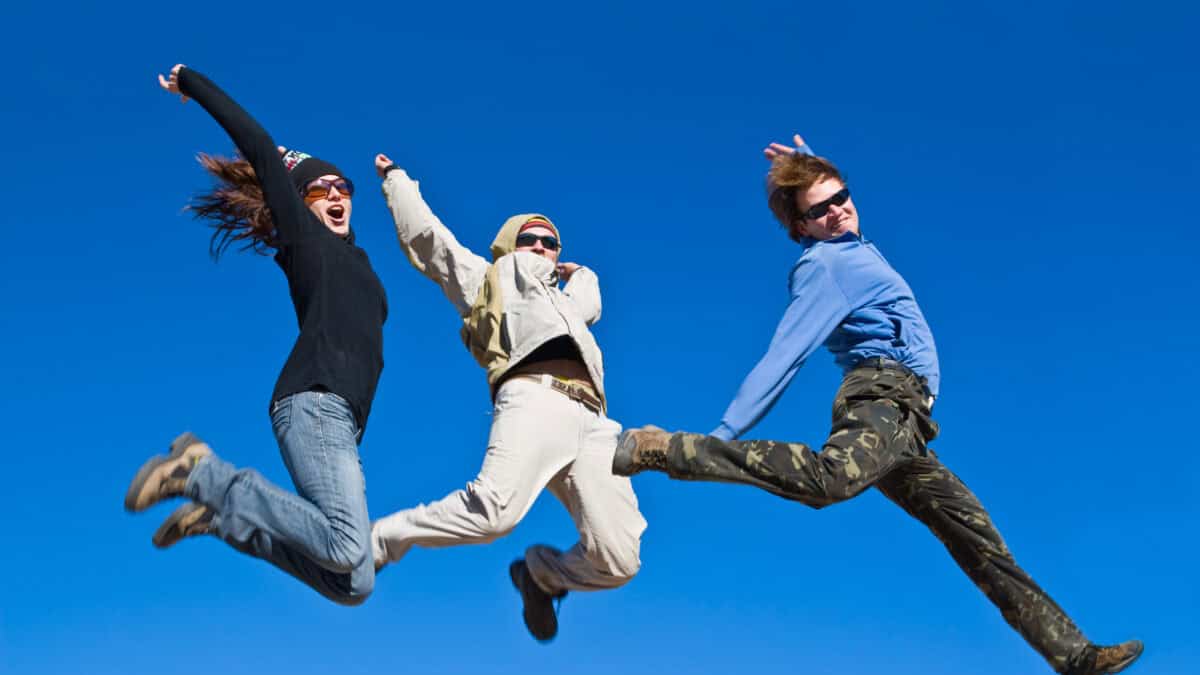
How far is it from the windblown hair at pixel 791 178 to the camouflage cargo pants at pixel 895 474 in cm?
123

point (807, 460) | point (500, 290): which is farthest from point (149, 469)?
point (807, 460)

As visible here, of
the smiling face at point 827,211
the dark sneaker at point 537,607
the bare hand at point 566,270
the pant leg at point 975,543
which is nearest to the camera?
the pant leg at point 975,543

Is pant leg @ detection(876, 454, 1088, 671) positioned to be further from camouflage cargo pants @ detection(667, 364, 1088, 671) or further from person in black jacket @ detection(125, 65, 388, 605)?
person in black jacket @ detection(125, 65, 388, 605)

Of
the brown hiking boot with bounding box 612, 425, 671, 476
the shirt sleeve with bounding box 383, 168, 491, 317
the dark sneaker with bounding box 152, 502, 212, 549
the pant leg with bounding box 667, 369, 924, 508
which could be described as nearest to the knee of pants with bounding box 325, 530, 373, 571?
the dark sneaker with bounding box 152, 502, 212, 549

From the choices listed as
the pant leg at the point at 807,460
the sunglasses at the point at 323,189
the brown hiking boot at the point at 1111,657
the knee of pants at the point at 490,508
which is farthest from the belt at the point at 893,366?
the sunglasses at the point at 323,189

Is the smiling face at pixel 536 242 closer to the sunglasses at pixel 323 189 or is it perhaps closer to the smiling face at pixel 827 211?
the sunglasses at pixel 323 189

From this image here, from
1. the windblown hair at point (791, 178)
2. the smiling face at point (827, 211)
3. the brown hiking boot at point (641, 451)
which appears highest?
the windblown hair at point (791, 178)

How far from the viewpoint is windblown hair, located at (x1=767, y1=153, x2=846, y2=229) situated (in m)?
8.06

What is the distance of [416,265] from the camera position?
9.05 metres

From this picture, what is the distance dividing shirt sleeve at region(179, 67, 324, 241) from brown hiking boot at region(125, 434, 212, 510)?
1.31 m

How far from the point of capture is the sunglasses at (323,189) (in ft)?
27.3

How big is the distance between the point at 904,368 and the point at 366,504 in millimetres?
3092

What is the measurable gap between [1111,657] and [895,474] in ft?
4.98

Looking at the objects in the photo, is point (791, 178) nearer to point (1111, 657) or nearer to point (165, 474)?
point (1111, 657)
